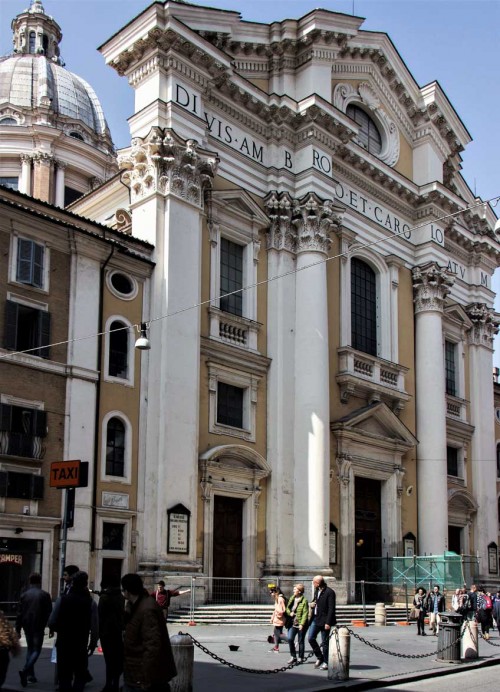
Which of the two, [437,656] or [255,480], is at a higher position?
[255,480]

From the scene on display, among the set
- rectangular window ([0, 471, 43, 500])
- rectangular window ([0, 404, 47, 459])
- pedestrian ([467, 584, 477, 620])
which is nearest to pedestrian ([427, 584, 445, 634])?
pedestrian ([467, 584, 477, 620])

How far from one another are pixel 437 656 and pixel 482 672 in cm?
125

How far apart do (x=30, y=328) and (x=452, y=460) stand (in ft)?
73.2

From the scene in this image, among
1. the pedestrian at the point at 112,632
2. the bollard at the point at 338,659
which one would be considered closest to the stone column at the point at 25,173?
the bollard at the point at 338,659

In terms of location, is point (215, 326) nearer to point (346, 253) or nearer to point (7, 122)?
point (346, 253)

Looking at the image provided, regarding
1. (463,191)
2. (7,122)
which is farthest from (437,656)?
(7,122)

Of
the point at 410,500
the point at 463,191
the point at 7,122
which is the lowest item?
the point at 410,500

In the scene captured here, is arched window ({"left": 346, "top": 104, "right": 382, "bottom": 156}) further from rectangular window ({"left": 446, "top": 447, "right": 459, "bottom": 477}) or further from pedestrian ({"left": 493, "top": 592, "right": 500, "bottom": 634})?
pedestrian ({"left": 493, "top": 592, "right": 500, "bottom": 634})

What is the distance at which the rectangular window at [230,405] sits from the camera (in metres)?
29.5

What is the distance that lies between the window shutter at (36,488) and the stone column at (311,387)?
1020 cm

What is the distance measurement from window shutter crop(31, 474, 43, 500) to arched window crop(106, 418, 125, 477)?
8.61 ft

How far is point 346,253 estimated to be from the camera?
34656 mm

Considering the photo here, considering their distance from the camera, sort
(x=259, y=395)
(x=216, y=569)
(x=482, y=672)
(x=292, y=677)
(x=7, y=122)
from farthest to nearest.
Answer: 1. (x=7, y=122)
2. (x=259, y=395)
3. (x=216, y=569)
4. (x=482, y=672)
5. (x=292, y=677)

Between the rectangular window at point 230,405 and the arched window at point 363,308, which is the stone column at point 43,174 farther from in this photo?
the rectangular window at point 230,405
